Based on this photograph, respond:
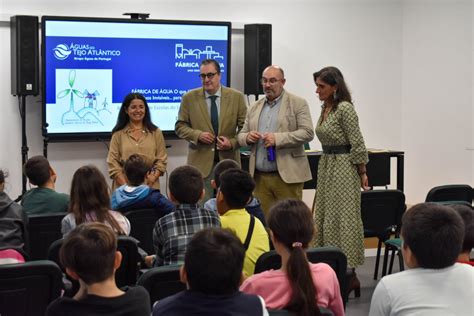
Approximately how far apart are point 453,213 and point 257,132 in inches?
124

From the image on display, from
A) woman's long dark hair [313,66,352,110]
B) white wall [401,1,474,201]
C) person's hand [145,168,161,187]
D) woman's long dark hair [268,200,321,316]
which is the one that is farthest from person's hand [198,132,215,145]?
white wall [401,1,474,201]

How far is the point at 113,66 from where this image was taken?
7047mm

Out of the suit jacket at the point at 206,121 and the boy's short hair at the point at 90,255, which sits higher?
the suit jacket at the point at 206,121

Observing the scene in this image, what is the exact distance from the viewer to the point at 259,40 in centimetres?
743

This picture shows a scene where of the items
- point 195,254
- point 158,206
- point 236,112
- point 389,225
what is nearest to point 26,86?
point 236,112

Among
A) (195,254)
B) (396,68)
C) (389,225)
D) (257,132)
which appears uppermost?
(396,68)

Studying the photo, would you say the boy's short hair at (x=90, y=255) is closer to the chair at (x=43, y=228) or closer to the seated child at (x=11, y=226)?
A: the seated child at (x=11, y=226)

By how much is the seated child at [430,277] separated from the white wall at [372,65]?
5296 millimetres

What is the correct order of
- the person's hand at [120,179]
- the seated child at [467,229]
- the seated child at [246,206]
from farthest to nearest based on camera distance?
1. the person's hand at [120,179]
2. the seated child at [246,206]
3. the seated child at [467,229]

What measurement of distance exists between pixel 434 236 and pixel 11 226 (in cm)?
218

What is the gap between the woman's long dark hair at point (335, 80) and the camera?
4852 mm

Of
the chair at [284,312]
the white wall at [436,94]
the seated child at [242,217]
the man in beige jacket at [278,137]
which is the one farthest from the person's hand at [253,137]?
the white wall at [436,94]

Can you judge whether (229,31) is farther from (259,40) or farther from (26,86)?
(26,86)

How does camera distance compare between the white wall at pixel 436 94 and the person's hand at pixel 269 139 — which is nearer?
the person's hand at pixel 269 139
